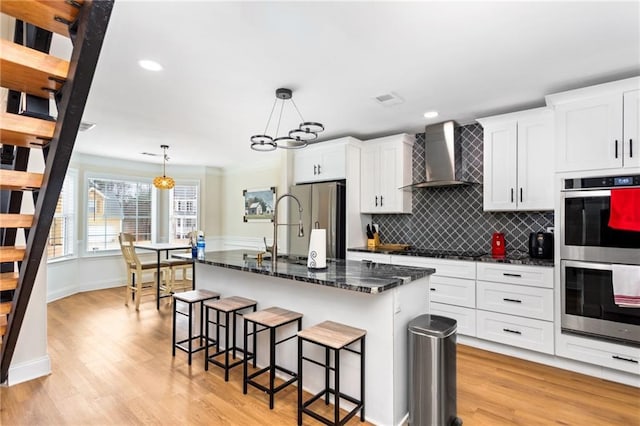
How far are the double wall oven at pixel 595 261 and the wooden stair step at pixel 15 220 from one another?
391 cm

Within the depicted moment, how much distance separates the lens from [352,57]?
2.42 meters

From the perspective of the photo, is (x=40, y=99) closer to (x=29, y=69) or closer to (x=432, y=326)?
(x=29, y=69)

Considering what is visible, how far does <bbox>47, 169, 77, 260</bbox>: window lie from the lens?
18.2 ft

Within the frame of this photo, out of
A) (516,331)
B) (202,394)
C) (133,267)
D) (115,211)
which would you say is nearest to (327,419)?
(202,394)

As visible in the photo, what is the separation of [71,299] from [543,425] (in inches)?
252

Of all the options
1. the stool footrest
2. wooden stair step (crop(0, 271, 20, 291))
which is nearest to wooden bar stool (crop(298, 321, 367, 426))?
the stool footrest

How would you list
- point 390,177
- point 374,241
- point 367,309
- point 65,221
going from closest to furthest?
point 367,309 < point 390,177 < point 374,241 < point 65,221

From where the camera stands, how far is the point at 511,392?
2.55m

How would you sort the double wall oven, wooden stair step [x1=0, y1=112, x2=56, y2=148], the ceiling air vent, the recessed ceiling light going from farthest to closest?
the ceiling air vent → the double wall oven → the recessed ceiling light → wooden stair step [x1=0, y1=112, x2=56, y2=148]

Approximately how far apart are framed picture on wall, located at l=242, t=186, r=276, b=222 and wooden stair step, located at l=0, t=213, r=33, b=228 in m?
4.69

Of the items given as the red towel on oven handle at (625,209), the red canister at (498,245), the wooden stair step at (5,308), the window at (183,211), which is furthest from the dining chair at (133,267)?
the red towel on oven handle at (625,209)

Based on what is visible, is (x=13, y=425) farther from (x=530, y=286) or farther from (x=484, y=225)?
(x=484, y=225)

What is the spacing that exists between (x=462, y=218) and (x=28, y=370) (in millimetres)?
4604

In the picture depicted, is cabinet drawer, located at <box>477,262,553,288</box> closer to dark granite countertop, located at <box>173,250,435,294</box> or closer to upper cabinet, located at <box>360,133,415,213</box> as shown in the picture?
dark granite countertop, located at <box>173,250,435,294</box>
